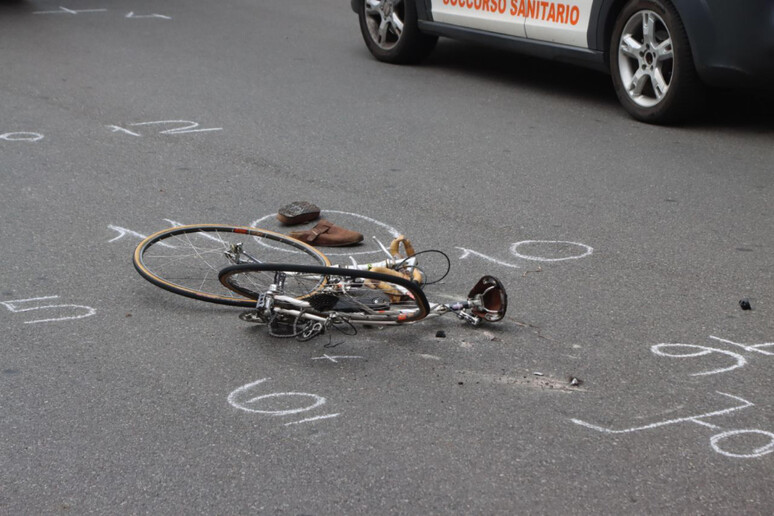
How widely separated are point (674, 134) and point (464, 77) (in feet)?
8.15

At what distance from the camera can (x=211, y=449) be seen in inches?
139

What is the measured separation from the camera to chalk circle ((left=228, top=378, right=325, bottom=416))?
3.79 m

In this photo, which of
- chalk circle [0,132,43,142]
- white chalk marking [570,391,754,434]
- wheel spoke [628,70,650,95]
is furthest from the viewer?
wheel spoke [628,70,650,95]

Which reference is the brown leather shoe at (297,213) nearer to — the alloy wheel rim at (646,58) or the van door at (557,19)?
the alloy wheel rim at (646,58)

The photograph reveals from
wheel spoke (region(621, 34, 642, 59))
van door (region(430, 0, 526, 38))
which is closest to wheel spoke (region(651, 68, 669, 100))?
wheel spoke (region(621, 34, 642, 59))

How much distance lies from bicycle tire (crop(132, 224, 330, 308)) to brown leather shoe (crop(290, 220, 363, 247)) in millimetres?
125

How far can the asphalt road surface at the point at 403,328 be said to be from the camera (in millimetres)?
3387

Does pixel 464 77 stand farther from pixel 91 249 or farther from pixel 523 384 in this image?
pixel 523 384

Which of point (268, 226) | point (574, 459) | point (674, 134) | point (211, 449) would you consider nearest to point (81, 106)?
point (268, 226)

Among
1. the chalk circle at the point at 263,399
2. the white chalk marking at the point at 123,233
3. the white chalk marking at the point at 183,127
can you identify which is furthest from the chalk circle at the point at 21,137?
the chalk circle at the point at 263,399

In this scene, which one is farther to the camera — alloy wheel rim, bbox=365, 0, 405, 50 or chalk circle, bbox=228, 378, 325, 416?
alloy wheel rim, bbox=365, 0, 405, 50

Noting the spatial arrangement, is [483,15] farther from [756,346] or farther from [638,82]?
[756,346]

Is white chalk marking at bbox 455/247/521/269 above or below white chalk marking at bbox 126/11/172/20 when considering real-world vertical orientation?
above

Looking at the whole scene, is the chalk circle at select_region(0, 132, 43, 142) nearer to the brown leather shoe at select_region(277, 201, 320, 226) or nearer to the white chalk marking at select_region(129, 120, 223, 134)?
the white chalk marking at select_region(129, 120, 223, 134)
